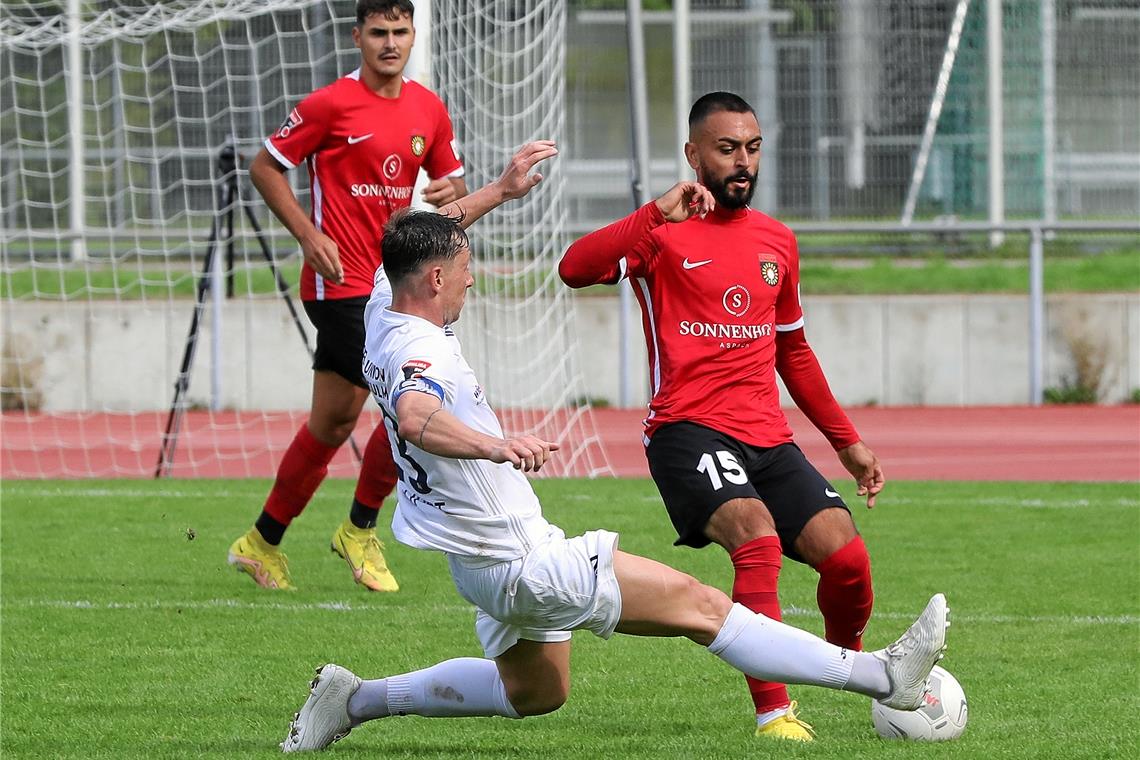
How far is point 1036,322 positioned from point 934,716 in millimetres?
11271

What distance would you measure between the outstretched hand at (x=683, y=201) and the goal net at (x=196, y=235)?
18.4 ft

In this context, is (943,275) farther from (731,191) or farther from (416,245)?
(416,245)

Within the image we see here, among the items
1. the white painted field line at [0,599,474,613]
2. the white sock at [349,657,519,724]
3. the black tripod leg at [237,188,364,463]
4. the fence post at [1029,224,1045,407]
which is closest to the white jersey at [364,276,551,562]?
the white sock at [349,657,519,724]

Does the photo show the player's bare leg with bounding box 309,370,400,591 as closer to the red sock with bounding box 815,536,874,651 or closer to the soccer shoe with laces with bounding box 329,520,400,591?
the soccer shoe with laces with bounding box 329,520,400,591

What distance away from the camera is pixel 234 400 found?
1524 centimetres

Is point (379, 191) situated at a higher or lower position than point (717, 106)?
lower

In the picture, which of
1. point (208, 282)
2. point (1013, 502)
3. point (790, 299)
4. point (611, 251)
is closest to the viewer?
point (611, 251)

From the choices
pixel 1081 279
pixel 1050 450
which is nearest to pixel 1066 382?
pixel 1081 279

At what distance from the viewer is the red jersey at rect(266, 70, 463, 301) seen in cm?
738

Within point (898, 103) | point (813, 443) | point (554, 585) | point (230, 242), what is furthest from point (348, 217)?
point (898, 103)

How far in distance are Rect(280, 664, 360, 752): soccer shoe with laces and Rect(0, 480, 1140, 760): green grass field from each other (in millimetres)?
66

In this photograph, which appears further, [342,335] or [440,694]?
[342,335]

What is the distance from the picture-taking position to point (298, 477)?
7.49 m

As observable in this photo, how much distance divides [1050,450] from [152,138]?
24.7 feet
